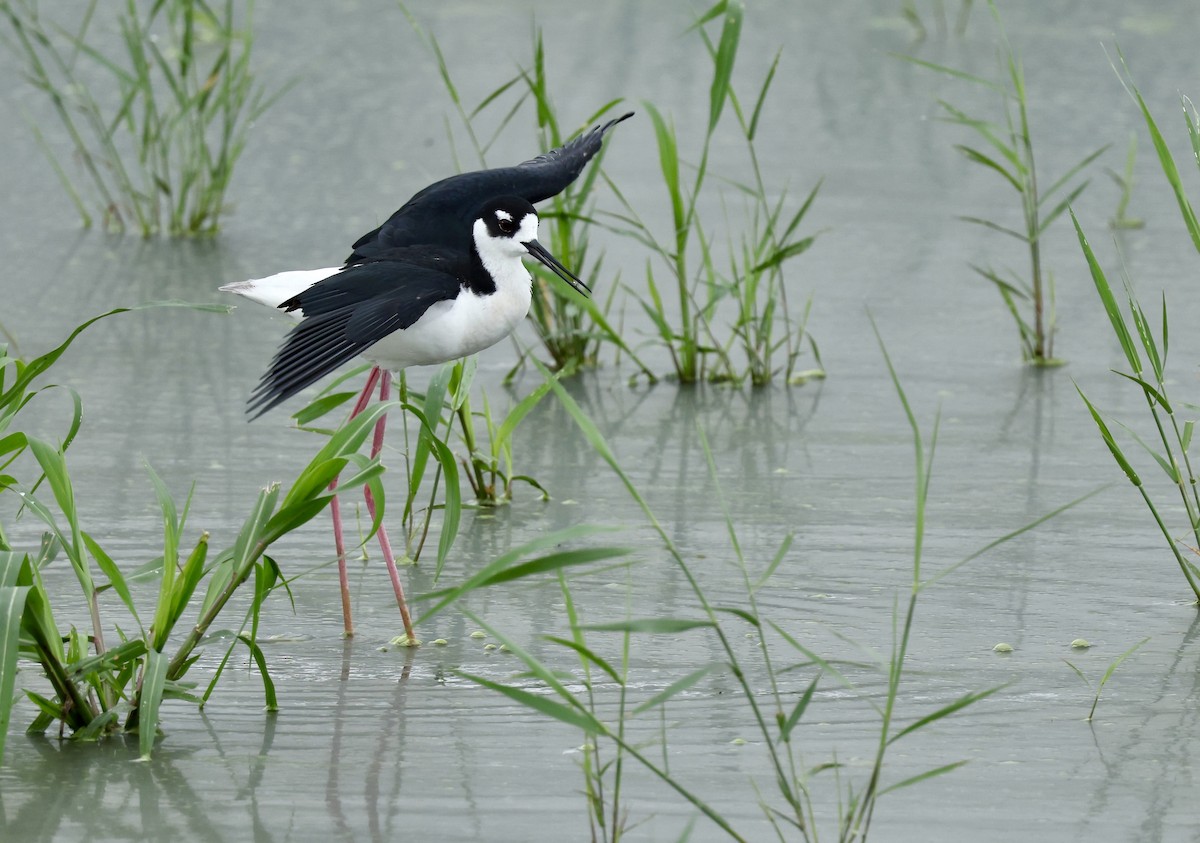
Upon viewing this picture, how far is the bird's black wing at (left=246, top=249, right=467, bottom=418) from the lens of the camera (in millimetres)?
2674

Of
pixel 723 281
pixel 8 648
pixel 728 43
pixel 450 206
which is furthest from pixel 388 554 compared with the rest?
pixel 723 281

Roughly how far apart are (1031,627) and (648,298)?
2499 mm

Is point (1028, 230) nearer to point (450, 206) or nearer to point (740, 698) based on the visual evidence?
point (450, 206)

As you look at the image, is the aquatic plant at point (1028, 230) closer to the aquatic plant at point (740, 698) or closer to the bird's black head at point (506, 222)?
the aquatic plant at point (740, 698)

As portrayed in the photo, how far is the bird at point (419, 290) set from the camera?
272 cm

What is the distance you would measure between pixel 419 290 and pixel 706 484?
131 centimetres

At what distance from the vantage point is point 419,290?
9.26 feet

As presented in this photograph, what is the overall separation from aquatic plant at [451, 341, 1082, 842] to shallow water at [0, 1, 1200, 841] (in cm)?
3

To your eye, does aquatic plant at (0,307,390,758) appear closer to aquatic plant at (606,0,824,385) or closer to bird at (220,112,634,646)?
bird at (220,112,634,646)

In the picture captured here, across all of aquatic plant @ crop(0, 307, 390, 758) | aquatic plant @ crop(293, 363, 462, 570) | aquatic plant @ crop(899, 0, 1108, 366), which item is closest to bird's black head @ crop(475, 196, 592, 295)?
aquatic plant @ crop(293, 363, 462, 570)

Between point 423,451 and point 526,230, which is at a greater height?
point 526,230

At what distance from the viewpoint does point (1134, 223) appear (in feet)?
19.3

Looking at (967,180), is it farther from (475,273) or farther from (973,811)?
(973,811)

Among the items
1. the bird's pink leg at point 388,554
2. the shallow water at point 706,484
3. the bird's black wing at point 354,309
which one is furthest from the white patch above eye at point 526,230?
the shallow water at point 706,484
